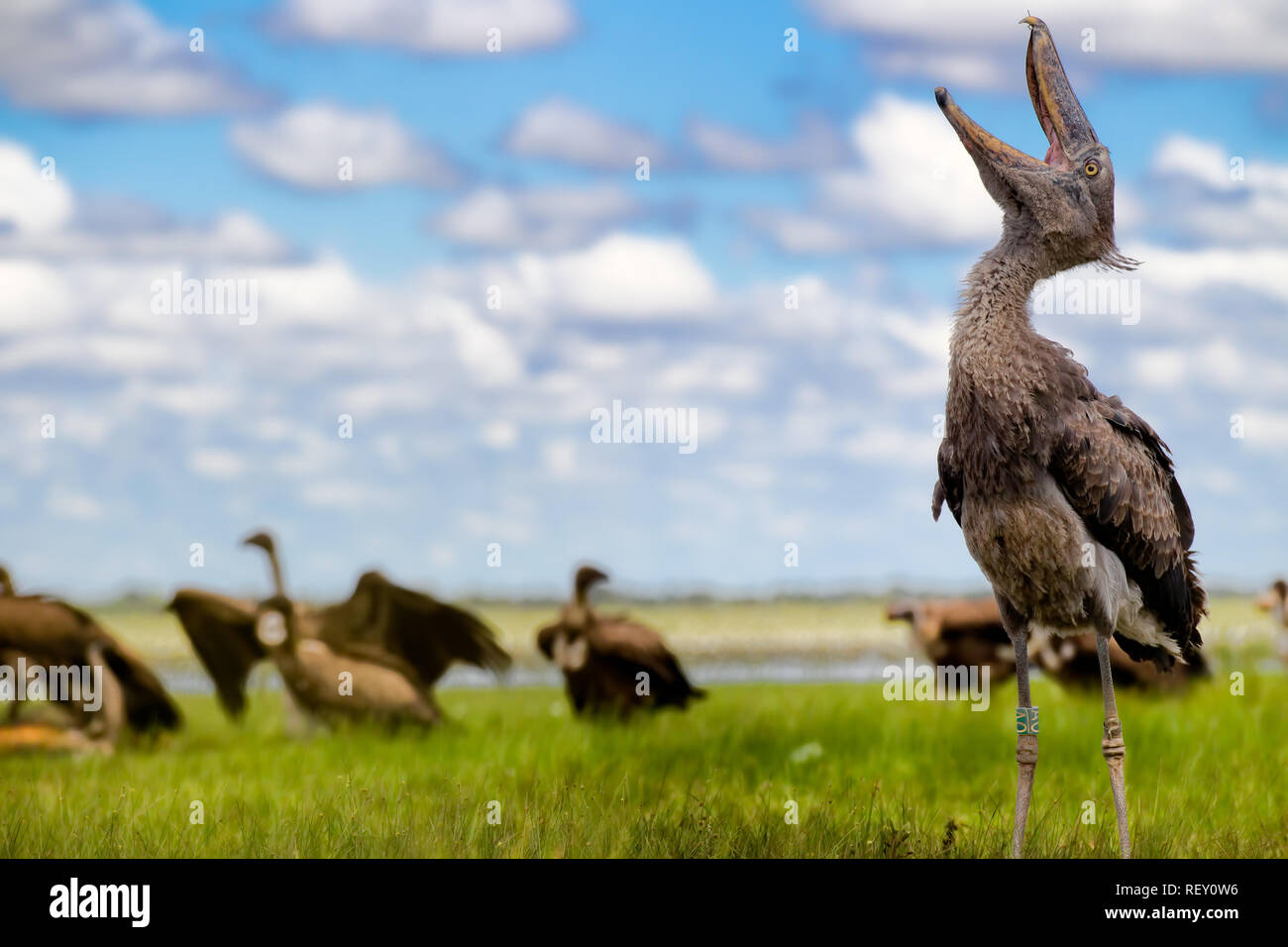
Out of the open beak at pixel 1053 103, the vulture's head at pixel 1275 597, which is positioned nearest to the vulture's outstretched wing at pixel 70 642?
the open beak at pixel 1053 103

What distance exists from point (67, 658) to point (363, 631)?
2.92m

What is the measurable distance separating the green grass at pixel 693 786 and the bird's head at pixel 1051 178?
3.28 metres

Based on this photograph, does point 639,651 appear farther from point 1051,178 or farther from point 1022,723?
point 1051,178

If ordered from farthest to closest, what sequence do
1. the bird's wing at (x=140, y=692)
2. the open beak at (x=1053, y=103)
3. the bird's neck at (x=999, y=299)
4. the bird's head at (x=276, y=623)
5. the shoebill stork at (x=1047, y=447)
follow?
the bird's head at (x=276, y=623) < the bird's wing at (x=140, y=692) < the open beak at (x=1053, y=103) < the bird's neck at (x=999, y=299) < the shoebill stork at (x=1047, y=447)

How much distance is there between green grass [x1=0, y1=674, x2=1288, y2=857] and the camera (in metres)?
7.33

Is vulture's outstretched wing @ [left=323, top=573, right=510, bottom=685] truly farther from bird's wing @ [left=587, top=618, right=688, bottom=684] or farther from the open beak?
the open beak

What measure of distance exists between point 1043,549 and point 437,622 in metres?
8.52

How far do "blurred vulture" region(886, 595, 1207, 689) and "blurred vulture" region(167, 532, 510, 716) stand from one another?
467 centimetres

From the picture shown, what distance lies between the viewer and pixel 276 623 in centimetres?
1246

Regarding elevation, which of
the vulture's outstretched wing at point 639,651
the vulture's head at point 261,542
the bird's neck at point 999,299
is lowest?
the vulture's outstretched wing at point 639,651

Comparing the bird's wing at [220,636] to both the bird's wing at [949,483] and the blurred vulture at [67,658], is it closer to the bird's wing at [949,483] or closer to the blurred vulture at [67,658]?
the blurred vulture at [67,658]

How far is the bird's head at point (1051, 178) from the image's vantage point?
270 inches
